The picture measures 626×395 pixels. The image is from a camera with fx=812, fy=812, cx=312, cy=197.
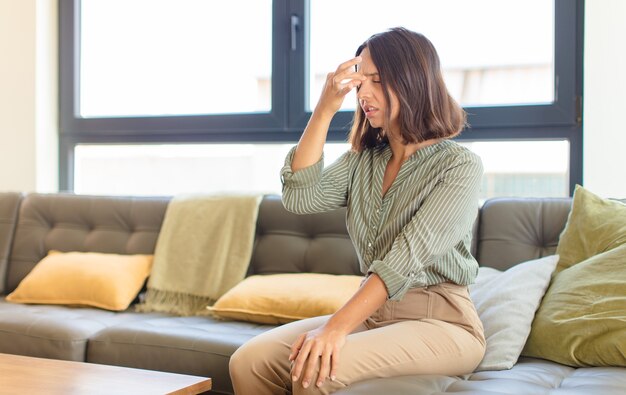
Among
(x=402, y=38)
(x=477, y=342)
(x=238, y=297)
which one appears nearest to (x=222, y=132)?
(x=238, y=297)

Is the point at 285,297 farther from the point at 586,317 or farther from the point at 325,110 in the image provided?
the point at 586,317

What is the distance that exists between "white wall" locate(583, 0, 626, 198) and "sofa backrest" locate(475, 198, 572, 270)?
1.12 ft

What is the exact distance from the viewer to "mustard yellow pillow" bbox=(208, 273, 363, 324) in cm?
253

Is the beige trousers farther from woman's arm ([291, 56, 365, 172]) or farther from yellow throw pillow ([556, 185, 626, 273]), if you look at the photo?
yellow throw pillow ([556, 185, 626, 273])

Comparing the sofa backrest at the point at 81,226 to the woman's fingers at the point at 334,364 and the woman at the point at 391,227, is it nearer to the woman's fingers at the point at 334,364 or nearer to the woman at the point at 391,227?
the woman at the point at 391,227

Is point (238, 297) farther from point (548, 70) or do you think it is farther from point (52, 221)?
point (548, 70)

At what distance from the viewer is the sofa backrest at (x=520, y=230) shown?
8.27 feet

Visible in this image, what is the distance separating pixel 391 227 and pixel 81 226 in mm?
1841

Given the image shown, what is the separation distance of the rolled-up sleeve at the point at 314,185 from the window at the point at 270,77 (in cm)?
116

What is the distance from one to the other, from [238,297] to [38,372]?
878 millimetres

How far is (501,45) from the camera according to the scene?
3084 millimetres

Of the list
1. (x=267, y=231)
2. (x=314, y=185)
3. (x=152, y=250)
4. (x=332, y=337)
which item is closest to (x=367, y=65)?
(x=314, y=185)

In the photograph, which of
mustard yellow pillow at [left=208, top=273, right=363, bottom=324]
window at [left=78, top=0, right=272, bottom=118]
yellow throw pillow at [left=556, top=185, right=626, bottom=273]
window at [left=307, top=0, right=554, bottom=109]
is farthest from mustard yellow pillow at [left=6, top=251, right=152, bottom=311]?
yellow throw pillow at [left=556, top=185, right=626, bottom=273]

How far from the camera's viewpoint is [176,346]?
238 cm
